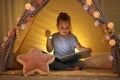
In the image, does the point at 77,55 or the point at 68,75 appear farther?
A: the point at 77,55

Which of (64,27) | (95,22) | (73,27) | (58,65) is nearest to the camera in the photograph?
(95,22)

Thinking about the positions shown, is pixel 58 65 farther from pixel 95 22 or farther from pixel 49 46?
pixel 95 22

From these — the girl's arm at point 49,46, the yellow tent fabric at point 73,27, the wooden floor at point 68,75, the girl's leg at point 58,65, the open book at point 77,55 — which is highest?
the yellow tent fabric at point 73,27

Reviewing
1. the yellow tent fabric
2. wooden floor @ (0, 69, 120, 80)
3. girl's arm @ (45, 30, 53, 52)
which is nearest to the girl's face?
girl's arm @ (45, 30, 53, 52)

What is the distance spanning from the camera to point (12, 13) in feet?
10.4

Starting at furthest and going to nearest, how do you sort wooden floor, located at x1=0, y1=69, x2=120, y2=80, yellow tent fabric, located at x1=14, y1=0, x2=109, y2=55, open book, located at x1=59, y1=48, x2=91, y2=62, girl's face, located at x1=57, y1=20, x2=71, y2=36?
yellow tent fabric, located at x1=14, y1=0, x2=109, y2=55 < girl's face, located at x1=57, y1=20, x2=71, y2=36 < open book, located at x1=59, y1=48, x2=91, y2=62 < wooden floor, located at x1=0, y1=69, x2=120, y2=80

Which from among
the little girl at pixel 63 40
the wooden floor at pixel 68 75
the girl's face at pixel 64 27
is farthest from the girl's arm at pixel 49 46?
the wooden floor at pixel 68 75

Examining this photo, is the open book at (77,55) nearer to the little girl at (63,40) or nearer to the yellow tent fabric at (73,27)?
the little girl at (63,40)

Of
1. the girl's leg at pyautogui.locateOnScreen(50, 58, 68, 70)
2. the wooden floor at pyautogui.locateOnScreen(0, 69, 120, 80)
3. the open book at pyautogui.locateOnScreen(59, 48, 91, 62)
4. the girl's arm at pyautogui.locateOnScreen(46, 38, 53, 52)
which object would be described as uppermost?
the girl's arm at pyautogui.locateOnScreen(46, 38, 53, 52)

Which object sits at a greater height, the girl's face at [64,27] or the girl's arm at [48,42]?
the girl's face at [64,27]

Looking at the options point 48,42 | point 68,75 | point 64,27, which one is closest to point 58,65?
point 68,75

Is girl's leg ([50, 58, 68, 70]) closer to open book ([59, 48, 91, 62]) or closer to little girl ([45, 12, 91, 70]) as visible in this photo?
open book ([59, 48, 91, 62])

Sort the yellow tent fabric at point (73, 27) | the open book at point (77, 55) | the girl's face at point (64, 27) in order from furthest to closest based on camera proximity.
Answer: the yellow tent fabric at point (73, 27) < the girl's face at point (64, 27) < the open book at point (77, 55)

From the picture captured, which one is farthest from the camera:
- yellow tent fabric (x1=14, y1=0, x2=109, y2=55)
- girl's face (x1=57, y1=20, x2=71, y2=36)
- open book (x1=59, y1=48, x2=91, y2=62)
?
yellow tent fabric (x1=14, y1=0, x2=109, y2=55)
